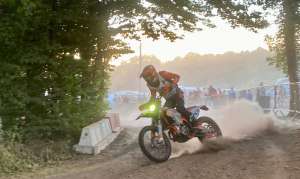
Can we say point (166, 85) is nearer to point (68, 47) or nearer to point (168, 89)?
point (168, 89)

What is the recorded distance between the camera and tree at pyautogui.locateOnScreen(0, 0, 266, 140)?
13.6 meters

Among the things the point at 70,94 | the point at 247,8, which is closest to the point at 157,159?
the point at 70,94

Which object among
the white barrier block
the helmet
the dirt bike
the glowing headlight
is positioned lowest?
the white barrier block

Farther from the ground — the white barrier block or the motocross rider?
the motocross rider

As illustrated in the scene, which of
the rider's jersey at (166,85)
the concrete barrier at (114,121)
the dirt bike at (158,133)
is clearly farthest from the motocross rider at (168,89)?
the concrete barrier at (114,121)

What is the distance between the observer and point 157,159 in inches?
401

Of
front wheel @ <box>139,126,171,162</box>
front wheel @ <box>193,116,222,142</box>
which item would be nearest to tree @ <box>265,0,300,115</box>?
front wheel @ <box>193,116,222,142</box>

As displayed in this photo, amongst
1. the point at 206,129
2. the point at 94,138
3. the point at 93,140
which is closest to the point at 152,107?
the point at 206,129

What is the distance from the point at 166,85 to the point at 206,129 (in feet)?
5.05

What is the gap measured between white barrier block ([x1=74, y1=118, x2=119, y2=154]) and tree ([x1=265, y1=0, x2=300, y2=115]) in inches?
310

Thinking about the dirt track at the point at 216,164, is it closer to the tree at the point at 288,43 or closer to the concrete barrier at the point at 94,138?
the concrete barrier at the point at 94,138

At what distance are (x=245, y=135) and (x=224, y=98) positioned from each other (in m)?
19.0

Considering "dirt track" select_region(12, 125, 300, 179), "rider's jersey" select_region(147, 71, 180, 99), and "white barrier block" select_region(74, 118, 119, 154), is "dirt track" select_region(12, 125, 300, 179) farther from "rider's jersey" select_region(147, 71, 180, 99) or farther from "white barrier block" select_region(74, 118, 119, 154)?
"rider's jersey" select_region(147, 71, 180, 99)

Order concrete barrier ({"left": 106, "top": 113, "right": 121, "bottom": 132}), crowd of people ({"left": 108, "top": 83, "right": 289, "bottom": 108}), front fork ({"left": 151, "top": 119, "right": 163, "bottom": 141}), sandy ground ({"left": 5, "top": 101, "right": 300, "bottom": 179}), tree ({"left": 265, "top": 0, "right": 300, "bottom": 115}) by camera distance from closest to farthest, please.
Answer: sandy ground ({"left": 5, "top": 101, "right": 300, "bottom": 179})
front fork ({"left": 151, "top": 119, "right": 163, "bottom": 141})
concrete barrier ({"left": 106, "top": 113, "right": 121, "bottom": 132})
tree ({"left": 265, "top": 0, "right": 300, "bottom": 115})
crowd of people ({"left": 108, "top": 83, "right": 289, "bottom": 108})
